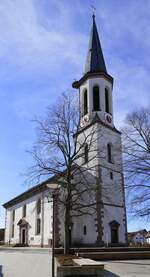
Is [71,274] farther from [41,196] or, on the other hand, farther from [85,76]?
[85,76]

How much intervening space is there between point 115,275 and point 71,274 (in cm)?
233

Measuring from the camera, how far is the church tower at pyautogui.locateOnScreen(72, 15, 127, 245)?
115 ft

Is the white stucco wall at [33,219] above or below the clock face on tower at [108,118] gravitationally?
below

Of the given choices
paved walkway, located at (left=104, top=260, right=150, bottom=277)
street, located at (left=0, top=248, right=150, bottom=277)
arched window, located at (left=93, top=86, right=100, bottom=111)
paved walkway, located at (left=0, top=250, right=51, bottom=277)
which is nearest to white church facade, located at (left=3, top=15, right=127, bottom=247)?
arched window, located at (left=93, top=86, right=100, bottom=111)

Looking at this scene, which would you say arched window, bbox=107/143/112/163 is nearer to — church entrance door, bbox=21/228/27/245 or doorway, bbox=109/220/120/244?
doorway, bbox=109/220/120/244

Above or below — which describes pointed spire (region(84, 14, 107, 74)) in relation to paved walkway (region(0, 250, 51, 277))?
above

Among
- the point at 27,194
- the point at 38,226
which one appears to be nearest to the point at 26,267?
the point at 38,226

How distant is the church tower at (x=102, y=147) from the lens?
35.0 m

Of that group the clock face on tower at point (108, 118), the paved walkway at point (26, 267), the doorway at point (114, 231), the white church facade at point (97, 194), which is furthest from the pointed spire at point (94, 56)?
the paved walkway at point (26, 267)

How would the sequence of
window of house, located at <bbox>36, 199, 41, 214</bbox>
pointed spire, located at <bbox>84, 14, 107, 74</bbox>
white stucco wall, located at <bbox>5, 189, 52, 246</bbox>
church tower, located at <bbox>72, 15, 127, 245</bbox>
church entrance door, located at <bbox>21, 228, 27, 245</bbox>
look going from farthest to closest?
church entrance door, located at <bbox>21, 228, 27, 245</bbox>, pointed spire, located at <bbox>84, 14, 107, 74</bbox>, window of house, located at <bbox>36, 199, 41, 214</bbox>, white stucco wall, located at <bbox>5, 189, 52, 246</bbox>, church tower, located at <bbox>72, 15, 127, 245</bbox>

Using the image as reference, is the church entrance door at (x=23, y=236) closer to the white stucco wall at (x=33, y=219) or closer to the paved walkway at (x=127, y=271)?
the white stucco wall at (x=33, y=219)

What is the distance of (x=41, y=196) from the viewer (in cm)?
4216

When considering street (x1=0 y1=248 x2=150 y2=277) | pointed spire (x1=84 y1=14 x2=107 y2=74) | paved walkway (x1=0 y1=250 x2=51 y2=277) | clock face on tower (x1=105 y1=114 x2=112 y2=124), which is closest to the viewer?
street (x1=0 y1=248 x2=150 y2=277)

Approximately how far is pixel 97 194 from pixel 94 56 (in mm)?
19958
